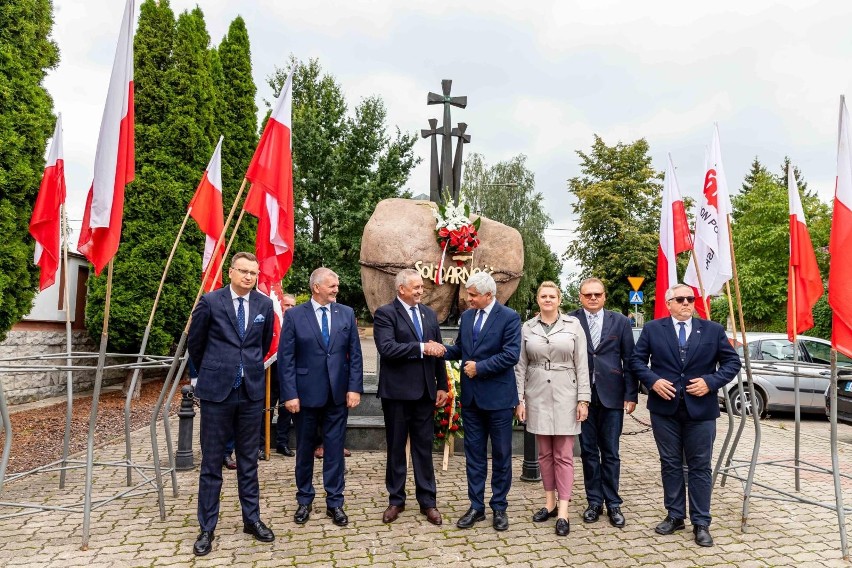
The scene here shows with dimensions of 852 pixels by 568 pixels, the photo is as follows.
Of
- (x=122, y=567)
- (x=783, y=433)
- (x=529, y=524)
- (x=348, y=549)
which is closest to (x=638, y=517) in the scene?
(x=529, y=524)

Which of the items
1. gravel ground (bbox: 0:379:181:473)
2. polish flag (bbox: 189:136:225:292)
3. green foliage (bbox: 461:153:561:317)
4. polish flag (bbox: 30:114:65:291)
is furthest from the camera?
green foliage (bbox: 461:153:561:317)

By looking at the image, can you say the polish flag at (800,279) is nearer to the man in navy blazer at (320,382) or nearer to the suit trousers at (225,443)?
the man in navy blazer at (320,382)

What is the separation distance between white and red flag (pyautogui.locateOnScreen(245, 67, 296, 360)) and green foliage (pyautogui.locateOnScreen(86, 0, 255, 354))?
20.5 feet

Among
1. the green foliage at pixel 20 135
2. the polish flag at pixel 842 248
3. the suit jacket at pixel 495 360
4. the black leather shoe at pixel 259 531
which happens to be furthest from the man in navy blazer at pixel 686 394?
the green foliage at pixel 20 135

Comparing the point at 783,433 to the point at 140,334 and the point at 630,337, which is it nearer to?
the point at 630,337

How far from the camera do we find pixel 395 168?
2358cm

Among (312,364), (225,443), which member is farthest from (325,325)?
(225,443)

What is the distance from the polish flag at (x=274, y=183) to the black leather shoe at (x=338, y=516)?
7.07ft

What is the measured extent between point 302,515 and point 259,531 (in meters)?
0.41

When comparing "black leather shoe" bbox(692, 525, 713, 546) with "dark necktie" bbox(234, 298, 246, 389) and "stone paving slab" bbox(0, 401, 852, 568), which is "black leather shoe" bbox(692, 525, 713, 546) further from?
"dark necktie" bbox(234, 298, 246, 389)

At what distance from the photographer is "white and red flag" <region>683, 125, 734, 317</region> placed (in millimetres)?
5156

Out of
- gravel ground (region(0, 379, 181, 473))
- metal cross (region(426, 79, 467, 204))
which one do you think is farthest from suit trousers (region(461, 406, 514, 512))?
metal cross (region(426, 79, 467, 204))

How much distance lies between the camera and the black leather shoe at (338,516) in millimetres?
4375

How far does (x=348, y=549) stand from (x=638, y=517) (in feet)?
7.55
